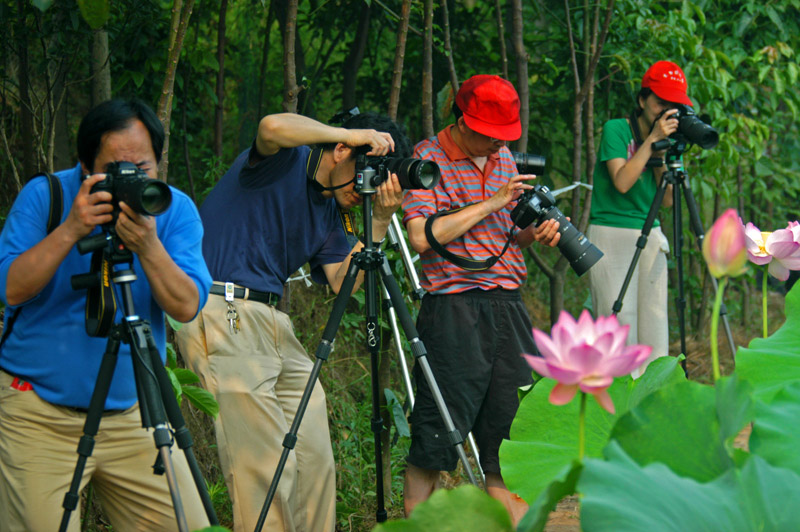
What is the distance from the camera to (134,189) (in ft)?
5.59

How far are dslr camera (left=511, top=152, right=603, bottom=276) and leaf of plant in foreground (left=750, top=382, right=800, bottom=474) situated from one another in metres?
1.57

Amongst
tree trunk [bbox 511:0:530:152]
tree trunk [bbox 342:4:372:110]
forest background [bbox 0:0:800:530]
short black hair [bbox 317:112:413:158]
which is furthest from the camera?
tree trunk [bbox 342:4:372:110]

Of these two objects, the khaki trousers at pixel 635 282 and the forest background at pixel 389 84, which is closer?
the forest background at pixel 389 84

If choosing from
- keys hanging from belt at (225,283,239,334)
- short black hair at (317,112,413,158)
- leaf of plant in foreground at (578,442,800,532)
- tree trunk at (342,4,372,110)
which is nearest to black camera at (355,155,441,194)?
short black hair at (317,112,413,158)

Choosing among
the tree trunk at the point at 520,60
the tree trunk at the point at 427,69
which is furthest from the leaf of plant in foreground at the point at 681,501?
the tree trunk at the point at 520,60

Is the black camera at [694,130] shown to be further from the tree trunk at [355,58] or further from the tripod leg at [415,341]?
the tree trunk at [355,58]

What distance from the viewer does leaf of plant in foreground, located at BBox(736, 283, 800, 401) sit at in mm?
1463

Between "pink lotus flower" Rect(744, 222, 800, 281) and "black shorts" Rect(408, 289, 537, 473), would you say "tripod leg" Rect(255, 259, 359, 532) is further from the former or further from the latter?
"pink lotus flower" Rect(744, 222, 800, 281)

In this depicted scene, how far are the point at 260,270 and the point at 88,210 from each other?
851mm

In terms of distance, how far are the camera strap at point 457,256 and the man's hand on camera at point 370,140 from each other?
0.94 ft

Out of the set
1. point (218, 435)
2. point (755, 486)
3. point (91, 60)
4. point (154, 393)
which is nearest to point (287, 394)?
point (218, 435)

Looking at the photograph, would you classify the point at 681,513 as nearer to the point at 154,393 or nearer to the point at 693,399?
the point at 693,399

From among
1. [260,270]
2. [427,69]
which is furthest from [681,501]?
[427,69]

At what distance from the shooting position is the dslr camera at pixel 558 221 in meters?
2.74
